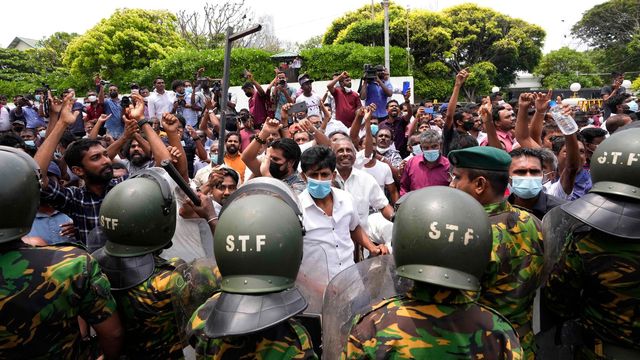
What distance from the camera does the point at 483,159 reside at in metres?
2.67

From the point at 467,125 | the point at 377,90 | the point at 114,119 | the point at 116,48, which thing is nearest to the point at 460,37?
the point at 116,48

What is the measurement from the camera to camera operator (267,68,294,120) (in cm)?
980

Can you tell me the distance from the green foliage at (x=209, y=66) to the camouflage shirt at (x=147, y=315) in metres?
18.6

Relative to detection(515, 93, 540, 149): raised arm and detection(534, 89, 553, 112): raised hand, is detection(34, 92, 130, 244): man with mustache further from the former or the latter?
detection(534, 89, 553, 112): raised hand

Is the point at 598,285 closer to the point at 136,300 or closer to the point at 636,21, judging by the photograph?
the point at 136,300

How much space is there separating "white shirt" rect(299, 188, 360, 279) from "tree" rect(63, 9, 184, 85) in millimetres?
22188

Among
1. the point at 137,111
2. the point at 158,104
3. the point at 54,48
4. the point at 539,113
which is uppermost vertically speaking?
the point at 54,48

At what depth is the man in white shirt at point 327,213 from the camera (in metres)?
3.93

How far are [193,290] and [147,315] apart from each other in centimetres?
30

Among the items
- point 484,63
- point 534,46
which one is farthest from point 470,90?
point 534,46

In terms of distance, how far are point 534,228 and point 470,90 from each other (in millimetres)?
39178

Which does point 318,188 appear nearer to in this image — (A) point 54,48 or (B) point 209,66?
(B) point 209,66

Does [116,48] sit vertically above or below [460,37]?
above

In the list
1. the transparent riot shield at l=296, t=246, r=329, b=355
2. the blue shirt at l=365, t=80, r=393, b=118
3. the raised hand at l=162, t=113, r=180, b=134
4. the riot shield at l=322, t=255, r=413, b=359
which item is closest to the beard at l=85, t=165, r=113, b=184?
the raised hand at l=162, t=113, r=180, b=134
